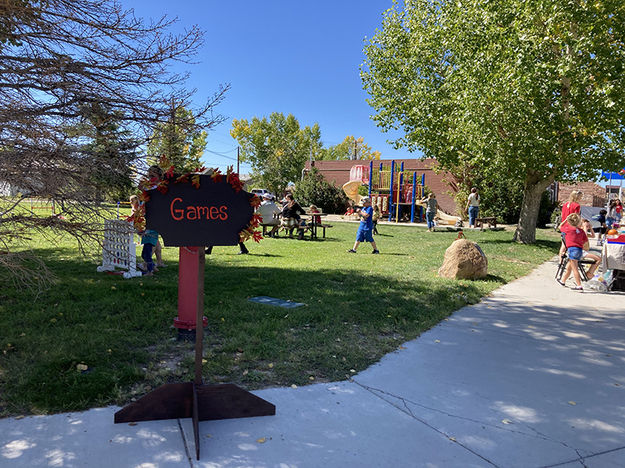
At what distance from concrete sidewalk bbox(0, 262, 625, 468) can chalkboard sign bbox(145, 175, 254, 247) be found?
1.29m

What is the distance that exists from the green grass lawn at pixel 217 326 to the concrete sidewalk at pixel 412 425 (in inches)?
13.0

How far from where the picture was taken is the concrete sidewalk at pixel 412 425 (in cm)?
271

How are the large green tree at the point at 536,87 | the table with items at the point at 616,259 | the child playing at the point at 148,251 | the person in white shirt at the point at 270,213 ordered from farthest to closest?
the person in white shirt at the point at 270,213
the large green tree at the point at 536,87
the table with items at the point at 616,259
the child playing at the point at 148,251

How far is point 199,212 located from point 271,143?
5714 cm

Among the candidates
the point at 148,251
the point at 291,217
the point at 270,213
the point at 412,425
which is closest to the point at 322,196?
the point at 291,217

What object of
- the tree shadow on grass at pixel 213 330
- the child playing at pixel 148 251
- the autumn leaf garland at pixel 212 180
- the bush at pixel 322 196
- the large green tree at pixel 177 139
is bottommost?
the tree shadow on grass at pixel 213 330

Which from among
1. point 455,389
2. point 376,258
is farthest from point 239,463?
point 376,258

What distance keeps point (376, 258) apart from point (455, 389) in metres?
6.99

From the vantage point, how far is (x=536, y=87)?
11398 mm

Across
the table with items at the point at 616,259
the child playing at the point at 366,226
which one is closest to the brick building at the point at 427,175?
the child playing at the point at 366,226

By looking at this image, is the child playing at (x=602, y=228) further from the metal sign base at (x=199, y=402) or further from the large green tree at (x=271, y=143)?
the large green tree at (x=271, y=143)

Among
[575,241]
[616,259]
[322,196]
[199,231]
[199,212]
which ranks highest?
[322,196]

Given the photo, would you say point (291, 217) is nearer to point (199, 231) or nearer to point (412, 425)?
point (199, 231)

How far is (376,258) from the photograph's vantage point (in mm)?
10711
